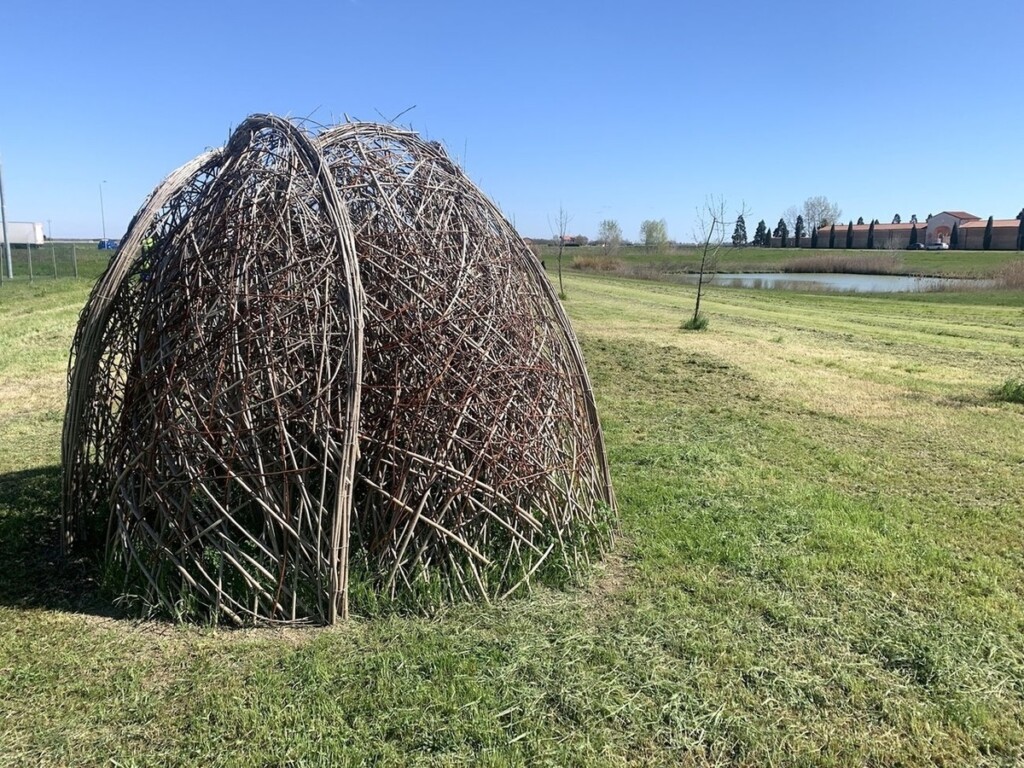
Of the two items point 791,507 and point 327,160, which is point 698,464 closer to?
point 791,507

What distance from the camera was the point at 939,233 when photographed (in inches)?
4247

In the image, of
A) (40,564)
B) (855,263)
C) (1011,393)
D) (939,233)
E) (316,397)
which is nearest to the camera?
(316,397)

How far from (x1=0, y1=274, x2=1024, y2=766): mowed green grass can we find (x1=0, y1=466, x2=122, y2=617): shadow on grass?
19 millimetres

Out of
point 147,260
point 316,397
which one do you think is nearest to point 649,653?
point 316,397

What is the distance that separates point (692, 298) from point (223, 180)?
27688mm

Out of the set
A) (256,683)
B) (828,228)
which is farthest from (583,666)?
(828,228)

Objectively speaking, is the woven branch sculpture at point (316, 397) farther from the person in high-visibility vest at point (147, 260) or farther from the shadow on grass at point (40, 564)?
the shadow on grass at point (40, 564)

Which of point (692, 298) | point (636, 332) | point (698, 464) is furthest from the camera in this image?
point (692, 298)

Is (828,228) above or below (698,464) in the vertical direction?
above

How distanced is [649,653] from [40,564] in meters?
3.97

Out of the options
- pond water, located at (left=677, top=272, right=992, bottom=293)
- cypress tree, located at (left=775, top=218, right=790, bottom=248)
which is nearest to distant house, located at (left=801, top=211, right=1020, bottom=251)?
cypress tree, located at (left=775, top=218, right=790, bottom=248)

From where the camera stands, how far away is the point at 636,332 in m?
17.2

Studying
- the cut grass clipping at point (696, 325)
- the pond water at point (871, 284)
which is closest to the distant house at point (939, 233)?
the pond water at point (871, 284)

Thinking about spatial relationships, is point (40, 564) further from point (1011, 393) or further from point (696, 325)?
point (696, 325)
